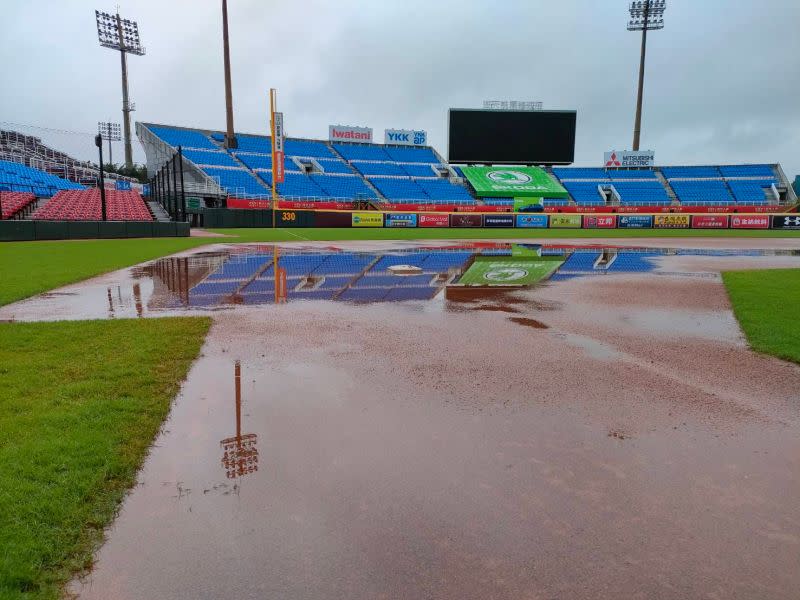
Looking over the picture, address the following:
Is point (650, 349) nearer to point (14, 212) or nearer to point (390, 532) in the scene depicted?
point (390, 532)

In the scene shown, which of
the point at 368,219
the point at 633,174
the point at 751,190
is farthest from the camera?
the point at 633,174

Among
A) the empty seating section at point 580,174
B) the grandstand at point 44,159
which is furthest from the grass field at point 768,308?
the grandstand at point 44,159

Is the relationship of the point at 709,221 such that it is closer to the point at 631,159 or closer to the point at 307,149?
the point at 631,159

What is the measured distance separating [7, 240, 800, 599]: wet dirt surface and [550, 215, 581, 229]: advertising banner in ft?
150

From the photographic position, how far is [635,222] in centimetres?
4984

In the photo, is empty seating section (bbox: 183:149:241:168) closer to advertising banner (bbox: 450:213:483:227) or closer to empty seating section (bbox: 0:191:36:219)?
empty seating section (bbox: 0:191:36:219)

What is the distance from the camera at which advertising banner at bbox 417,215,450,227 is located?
157 feet

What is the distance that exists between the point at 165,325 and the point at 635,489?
6334 mm

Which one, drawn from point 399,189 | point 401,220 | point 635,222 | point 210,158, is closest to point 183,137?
point 210,158

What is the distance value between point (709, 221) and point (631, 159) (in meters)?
24.1

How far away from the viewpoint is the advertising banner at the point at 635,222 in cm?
4966

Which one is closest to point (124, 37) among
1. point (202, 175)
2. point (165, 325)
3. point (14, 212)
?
point (202, 175)

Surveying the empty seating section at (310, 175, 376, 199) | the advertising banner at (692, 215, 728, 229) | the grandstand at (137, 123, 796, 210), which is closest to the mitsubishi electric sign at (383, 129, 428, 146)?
the grandstand at (137, 123, 796, 210)

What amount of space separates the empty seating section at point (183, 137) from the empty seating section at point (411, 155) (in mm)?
23542
